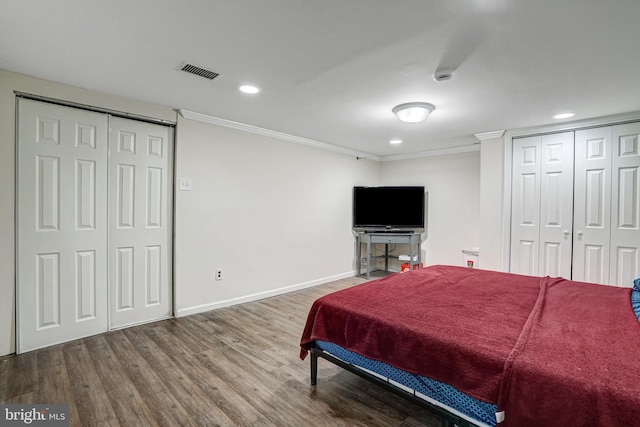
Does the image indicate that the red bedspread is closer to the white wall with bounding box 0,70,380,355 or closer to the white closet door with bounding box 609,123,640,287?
the white closet door with bounding box 609,123,640,287

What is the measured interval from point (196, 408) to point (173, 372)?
1.66 ft

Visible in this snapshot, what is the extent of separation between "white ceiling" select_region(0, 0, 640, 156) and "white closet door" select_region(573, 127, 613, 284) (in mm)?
334

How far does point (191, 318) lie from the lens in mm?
3295

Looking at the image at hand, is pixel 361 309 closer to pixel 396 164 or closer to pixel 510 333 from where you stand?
pixel 510 333

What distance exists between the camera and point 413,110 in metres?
2.90

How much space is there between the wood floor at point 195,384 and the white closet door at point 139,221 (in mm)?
320

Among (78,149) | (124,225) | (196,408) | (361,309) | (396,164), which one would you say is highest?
(396,164)

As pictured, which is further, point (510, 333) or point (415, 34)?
point (415, 34)

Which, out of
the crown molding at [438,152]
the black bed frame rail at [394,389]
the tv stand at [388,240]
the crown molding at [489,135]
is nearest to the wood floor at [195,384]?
the black bed frame rail at [394,389]

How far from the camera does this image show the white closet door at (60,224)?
2461 mm

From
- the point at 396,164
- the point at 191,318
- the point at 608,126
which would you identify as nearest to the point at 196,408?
the point at 191,318

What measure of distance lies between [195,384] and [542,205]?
4.10 m

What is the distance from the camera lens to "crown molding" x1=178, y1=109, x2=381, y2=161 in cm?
337

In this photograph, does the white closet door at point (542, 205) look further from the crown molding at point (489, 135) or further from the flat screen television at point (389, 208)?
the flat screen television at point (389, 208)
